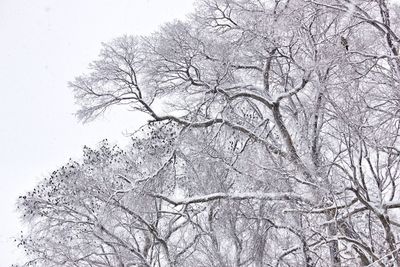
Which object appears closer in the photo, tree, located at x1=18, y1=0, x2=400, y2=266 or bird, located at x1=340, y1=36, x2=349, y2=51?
bird, located at x1=340, y1=36, x2=349, y2=51

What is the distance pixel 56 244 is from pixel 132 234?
6.75ft

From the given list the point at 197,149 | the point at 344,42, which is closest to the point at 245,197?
the point at 197,149

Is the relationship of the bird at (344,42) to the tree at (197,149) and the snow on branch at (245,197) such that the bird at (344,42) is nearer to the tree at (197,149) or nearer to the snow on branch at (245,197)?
the snow on branch at (245,197)

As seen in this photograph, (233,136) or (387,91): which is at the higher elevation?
(233,136)

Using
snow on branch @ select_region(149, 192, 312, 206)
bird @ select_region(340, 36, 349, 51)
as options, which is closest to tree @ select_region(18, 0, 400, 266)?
snow on branch @ select_region(149, 192, 312, 206)

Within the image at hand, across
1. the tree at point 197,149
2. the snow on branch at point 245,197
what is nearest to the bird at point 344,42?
the snow on branch at point 245,197

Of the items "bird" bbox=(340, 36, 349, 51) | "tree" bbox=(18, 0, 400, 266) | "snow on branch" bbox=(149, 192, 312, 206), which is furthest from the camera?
"tree" bbox=(18, 0, 400, 266)

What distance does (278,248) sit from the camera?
12828 millimetres

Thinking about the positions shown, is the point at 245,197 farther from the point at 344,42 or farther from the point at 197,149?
the point at 344,42

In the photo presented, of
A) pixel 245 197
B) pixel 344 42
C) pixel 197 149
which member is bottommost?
pixel 344 42

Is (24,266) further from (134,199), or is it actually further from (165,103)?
(165,103)

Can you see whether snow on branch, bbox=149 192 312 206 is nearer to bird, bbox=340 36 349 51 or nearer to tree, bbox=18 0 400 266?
tree, bbox=18 0 400 266

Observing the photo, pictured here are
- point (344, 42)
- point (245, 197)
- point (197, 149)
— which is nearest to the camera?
point (344, 42)

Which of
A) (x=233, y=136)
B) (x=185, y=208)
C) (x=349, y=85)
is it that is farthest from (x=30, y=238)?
(x=349, y=85)
